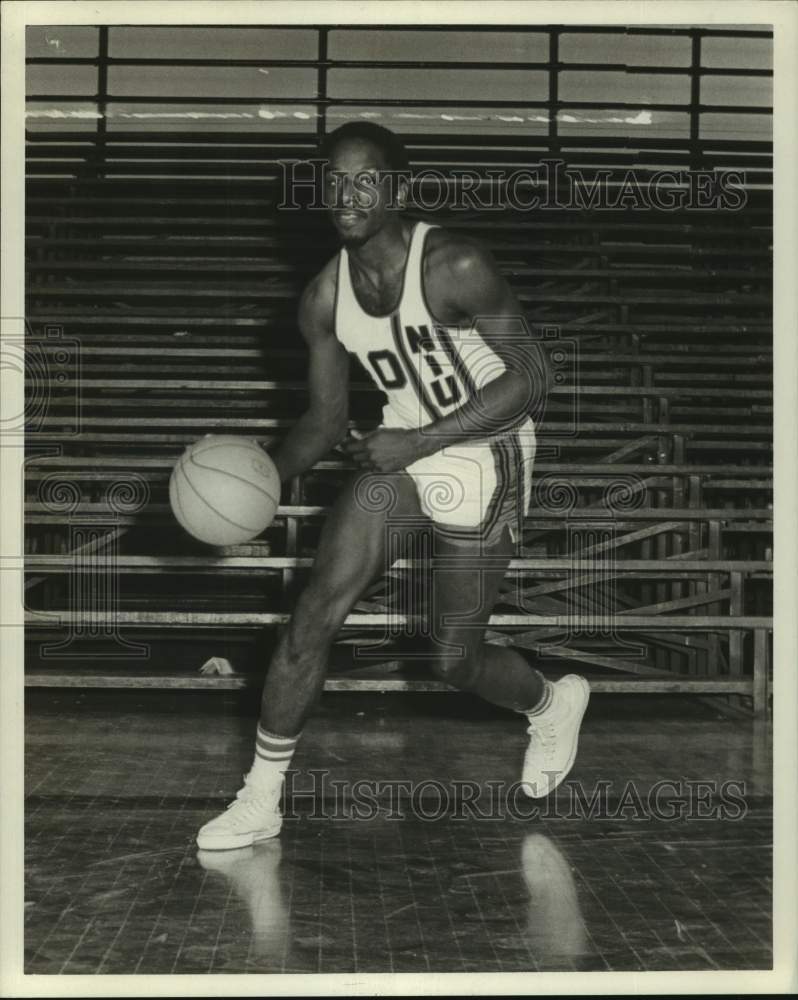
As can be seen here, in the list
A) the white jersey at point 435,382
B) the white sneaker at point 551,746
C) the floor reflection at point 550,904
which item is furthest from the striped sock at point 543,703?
Answer: the white jersey at point 435,382

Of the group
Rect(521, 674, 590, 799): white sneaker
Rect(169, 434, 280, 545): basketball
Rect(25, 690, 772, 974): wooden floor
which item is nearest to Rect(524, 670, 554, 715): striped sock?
Rect(521, 674, 590, 799): white sneaker

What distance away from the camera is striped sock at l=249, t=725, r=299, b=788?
3.63 meters

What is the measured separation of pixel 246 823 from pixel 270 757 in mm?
200

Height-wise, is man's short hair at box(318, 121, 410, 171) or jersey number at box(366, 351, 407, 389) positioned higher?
man's short hair at box(318, 121, 410, 171)

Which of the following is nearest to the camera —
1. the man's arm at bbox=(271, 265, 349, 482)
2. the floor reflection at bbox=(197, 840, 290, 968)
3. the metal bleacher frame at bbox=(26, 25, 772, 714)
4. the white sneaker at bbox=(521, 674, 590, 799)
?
the floor reflection at bbox=(197, 840, 290, 968)

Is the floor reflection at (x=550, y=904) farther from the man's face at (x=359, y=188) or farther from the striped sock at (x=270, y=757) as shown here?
the man's face at (x=359, y=188)

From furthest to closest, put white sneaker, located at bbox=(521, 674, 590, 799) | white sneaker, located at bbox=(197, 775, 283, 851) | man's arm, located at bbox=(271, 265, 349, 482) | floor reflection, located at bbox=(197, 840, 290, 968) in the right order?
1. white sneaker, located at bbox=(521, 674, 590, 799)
2. man's arm, located at bbox=(271, 265, 349, 482)
3. white sneaker, located at bbox=(197, 775, 283, 851)
4. floor reflection, located at bbox=(197, 840, 290, 968)

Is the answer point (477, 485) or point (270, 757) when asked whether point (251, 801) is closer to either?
point (270, 757)

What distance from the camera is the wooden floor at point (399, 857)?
2.85 m

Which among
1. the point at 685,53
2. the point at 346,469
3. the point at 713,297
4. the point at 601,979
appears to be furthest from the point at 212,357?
the point at 601,979

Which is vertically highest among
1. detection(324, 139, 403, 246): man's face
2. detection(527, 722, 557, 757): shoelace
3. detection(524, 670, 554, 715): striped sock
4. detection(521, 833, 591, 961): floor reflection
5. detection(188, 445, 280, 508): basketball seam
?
detection(324, 139, 403, 246): man's face

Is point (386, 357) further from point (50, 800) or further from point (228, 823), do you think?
point (50, 800)

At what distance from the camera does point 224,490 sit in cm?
348

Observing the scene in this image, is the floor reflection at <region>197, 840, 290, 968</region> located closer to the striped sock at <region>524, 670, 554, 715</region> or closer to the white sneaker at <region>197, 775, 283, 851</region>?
the white sneaker at <region>197, 775, 283, 851</region>
